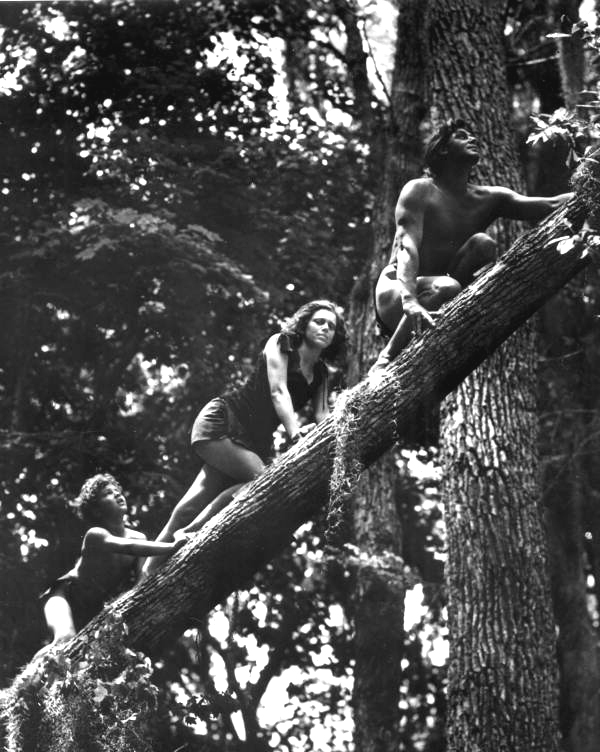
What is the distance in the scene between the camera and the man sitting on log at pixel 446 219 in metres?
8.05

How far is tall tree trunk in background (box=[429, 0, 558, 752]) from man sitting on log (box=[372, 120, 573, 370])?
1506mm

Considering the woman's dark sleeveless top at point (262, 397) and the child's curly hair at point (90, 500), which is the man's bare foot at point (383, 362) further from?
the child's curly hair at point (90, 500)

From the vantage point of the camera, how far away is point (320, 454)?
7.63 metres

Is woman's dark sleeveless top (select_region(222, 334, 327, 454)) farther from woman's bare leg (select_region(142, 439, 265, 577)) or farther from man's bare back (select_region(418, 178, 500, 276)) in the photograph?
man's bare back (select_region(418, 178, 500, 276))

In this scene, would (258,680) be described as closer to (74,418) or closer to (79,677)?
(74,418)

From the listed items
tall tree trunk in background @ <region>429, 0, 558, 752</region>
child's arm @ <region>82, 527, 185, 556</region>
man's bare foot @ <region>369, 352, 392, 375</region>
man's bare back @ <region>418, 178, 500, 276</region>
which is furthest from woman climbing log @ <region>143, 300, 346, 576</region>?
tall tree trunk in background @ <region>429, 0, 558, 752</region>

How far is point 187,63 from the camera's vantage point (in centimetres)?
1497

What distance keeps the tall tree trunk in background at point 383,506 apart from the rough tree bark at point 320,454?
3.69 metres

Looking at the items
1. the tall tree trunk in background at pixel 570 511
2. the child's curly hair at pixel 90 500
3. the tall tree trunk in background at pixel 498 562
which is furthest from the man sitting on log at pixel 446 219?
the tall tree trunk in background at pixel 570 511

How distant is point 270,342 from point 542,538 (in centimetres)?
259

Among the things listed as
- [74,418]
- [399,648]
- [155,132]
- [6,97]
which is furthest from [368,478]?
[6,97]

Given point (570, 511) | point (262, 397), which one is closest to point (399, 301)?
point (262, 397)

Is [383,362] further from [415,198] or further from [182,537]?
[182,537]

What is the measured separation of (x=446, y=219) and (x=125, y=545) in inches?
124
